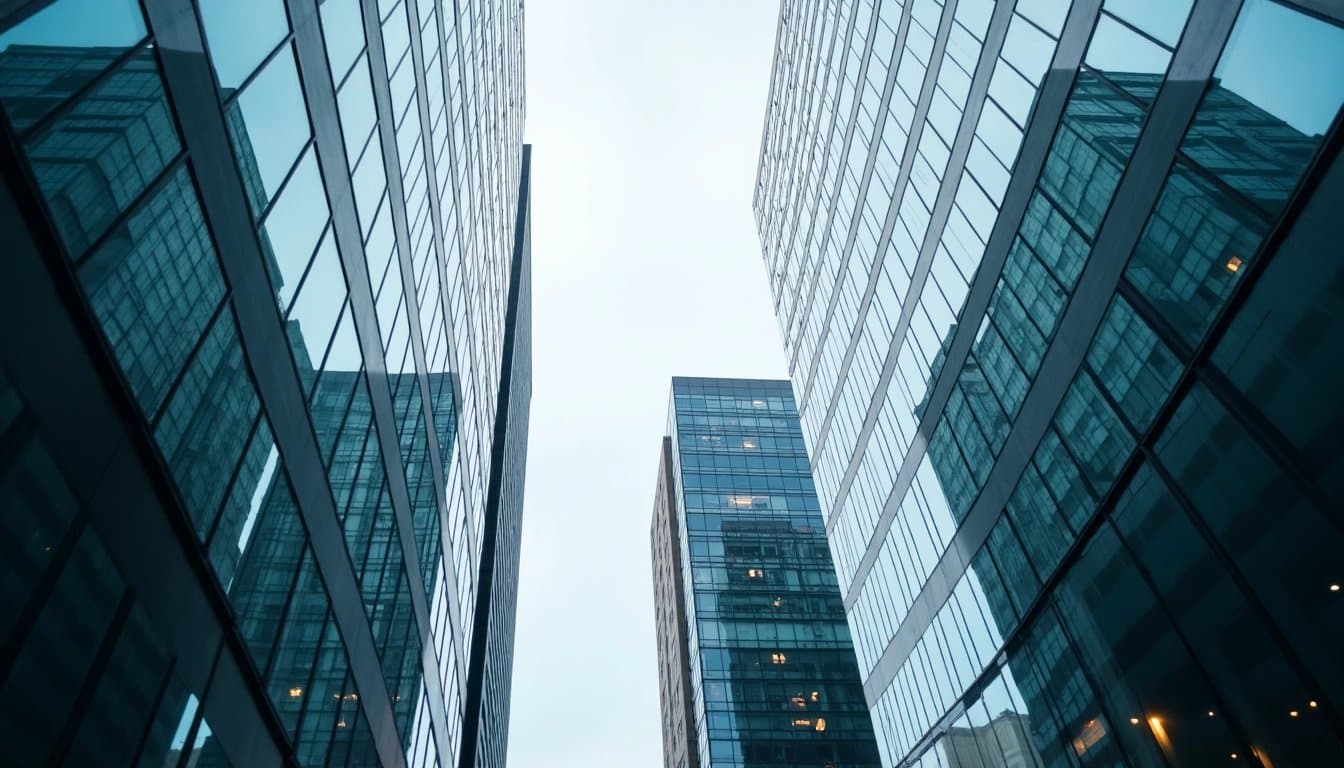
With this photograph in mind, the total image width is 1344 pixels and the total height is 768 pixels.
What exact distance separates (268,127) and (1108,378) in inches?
679

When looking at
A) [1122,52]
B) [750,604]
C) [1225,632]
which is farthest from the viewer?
[750,604]

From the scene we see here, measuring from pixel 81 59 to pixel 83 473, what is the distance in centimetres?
440

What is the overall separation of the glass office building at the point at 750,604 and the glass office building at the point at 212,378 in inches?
1916

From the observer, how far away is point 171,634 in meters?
11.0

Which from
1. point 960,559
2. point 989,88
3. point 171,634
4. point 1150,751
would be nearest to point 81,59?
point 171,634

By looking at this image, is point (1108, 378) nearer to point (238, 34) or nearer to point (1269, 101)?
point (1269, 101)

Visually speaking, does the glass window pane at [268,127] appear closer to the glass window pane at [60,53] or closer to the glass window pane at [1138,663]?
the glass window pane at [60,53]

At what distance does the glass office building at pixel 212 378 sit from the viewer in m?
8.23

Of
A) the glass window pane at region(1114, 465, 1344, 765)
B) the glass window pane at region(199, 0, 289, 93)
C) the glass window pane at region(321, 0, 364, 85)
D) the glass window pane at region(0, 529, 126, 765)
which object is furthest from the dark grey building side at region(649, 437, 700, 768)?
the glass window pane at region(199, 0, 289, 93)

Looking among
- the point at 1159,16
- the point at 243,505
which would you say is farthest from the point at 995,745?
the point at 243,505

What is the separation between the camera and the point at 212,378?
11930 mm

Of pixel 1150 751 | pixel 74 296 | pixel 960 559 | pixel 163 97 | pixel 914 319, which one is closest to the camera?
pixel 74 296

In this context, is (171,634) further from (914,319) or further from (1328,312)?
(914,319)

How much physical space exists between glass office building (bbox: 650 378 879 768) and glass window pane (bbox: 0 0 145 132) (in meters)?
68.1
